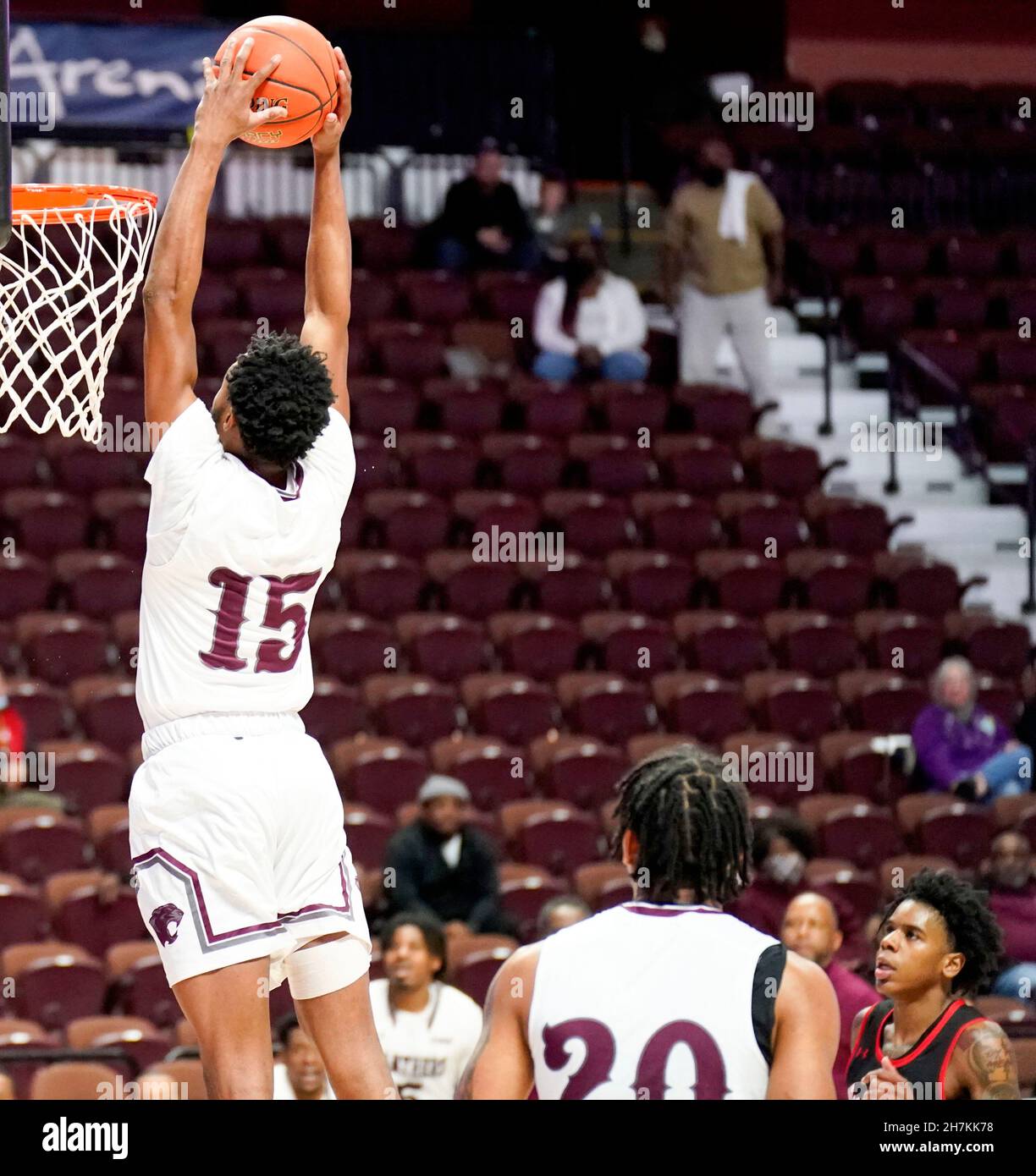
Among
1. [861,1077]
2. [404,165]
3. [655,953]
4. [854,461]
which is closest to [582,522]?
[854,461]

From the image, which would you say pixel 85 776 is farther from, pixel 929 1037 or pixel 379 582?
pixel 929 1037

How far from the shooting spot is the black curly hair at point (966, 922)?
419 centimetres

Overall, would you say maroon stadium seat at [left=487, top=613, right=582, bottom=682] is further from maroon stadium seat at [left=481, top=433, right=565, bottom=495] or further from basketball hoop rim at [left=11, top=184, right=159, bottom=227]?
basketball hoop rim at [left=11, top=184, right=159, bottom=227]

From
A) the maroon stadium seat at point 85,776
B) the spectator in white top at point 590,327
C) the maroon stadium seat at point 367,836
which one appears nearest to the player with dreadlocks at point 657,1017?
the maroon stadium seat at point 367,836

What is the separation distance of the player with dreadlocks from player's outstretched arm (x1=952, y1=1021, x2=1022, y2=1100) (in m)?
1.11

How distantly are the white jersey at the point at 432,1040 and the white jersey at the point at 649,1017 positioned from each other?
11.8 ft

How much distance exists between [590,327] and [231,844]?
8.17 metres

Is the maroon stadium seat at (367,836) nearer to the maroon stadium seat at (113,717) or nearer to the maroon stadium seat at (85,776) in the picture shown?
the maroon stadium seat at (85,776)

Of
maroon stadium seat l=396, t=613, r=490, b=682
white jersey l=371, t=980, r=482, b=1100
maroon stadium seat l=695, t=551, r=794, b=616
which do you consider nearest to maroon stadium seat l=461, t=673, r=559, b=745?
maroon stadium seat l=396, t=613, r=490, b=682

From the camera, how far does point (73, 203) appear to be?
467cm

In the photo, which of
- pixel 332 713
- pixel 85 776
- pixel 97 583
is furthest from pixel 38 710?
pixel 332 713

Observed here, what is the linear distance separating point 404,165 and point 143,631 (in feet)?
32.2

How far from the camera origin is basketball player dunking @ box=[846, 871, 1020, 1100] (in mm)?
4027
